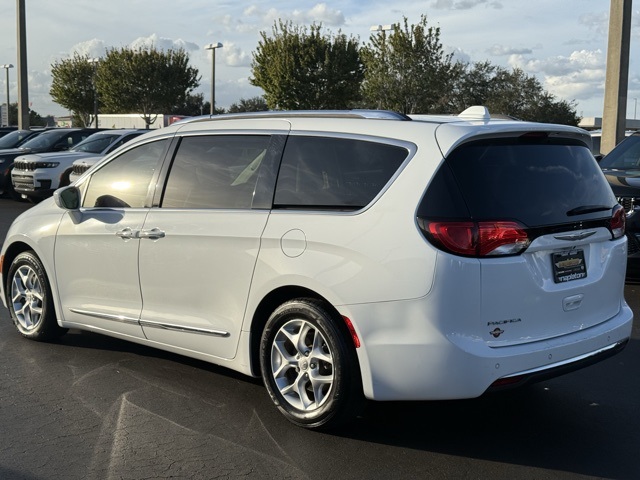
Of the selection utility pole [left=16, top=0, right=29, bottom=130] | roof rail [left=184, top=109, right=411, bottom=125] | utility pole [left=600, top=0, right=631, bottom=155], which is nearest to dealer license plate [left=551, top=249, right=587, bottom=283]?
roof rail [left=184, top=109, right=411, bottom=125]

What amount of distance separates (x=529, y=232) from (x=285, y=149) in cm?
152

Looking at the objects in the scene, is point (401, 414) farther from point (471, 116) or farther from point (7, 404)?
point (7, 404)

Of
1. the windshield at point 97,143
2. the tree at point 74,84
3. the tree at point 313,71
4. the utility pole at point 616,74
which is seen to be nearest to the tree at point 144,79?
the tree at point 74,84

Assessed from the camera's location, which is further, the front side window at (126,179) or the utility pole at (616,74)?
the utility pole at (616,74)

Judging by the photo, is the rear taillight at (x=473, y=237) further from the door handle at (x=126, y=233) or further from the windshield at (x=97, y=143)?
the windshield at (x=97, y=143)

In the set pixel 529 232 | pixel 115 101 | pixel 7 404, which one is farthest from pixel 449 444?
pixel 115 101

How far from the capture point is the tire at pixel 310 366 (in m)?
4.25

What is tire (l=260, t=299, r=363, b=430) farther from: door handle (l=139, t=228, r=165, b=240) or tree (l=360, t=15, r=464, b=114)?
tree (l=360, t=15, r=464, b=114)

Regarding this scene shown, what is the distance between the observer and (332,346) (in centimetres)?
425

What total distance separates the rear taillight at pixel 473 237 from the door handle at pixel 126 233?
2.17 meters

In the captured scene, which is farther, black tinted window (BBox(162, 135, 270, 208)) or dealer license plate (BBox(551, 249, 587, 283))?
black tinted window (BBox(162, 135, 270, 208))

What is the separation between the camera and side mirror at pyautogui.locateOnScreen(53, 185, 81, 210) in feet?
19.0

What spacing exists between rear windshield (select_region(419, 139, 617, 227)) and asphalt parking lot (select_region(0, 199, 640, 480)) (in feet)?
3.97

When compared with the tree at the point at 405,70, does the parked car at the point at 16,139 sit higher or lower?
lower
